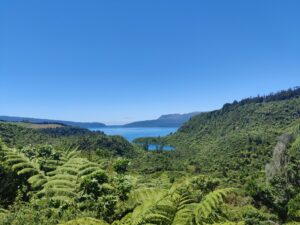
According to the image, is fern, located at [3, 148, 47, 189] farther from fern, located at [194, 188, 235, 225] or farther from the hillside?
the hillside

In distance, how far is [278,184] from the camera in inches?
2146

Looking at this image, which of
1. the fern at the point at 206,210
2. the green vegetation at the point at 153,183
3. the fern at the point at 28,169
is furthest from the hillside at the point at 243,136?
the fern at the point at 206,210

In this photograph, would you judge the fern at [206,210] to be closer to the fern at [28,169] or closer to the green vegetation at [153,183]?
the green vegetation at [153,183]

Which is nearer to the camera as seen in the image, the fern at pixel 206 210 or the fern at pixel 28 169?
the fern at pixel 206 210

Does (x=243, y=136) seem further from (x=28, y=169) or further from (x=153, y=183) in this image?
(x=28, y=169)

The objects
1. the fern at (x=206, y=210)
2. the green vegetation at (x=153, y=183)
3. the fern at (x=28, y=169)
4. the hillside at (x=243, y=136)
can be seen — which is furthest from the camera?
the hillside at (x=243, y=136)

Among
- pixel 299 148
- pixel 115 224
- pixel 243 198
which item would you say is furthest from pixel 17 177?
pixel 299 148

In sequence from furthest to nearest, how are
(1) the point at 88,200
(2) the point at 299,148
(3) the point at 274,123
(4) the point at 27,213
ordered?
(3) the point at 274,123
(2) the point at 299,148
(1) the point at 88,200
(4) the point at 27,213

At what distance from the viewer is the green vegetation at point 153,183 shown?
14.4ft

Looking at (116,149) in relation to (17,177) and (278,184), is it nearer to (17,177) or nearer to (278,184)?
(278,184)

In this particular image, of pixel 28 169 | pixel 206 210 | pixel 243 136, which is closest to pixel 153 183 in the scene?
pixel 28 169

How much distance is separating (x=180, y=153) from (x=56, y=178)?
13998cm

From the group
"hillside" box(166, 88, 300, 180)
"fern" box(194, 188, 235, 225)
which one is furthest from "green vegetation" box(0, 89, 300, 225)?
"hillside" box(166, 88, 300, 180)

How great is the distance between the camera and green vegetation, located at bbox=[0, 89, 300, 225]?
4.39 m
